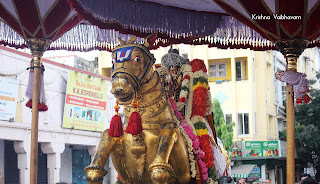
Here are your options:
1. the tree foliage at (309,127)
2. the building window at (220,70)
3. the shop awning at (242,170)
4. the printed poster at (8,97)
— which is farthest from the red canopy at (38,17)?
the tree foliage at (309,127)

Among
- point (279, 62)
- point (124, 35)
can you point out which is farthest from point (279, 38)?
point (279, 62)

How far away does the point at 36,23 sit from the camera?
21.8ft

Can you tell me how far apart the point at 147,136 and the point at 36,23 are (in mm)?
2670

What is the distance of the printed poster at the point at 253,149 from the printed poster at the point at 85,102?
344 inches

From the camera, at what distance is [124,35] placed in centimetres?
660

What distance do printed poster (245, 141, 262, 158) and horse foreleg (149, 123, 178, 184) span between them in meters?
22.6

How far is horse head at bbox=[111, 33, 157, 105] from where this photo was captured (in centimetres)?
450

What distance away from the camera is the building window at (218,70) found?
28.6m

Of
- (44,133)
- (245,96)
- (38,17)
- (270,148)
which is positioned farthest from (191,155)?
(245,96)

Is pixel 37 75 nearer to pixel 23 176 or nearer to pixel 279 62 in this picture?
pixel 23 176

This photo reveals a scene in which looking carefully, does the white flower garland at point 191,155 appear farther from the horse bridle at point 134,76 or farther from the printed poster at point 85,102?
the printed poster at point 85,102

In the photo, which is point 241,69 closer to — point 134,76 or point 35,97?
point 35,97

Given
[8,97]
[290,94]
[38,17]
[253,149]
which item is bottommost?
[253,149]

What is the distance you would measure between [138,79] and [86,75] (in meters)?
16.4
